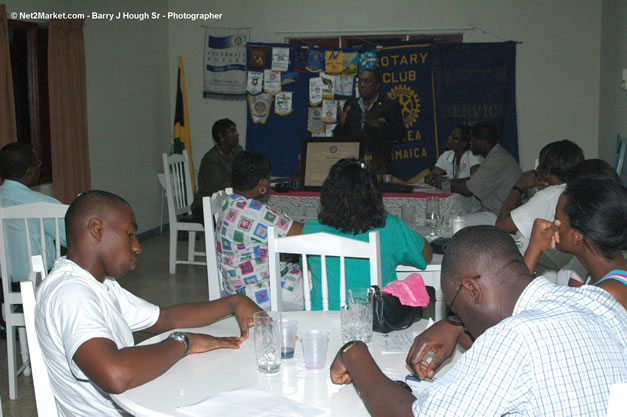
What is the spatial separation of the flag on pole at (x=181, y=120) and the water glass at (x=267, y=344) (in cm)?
625

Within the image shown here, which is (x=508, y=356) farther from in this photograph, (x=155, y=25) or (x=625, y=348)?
(x=155, y=25)

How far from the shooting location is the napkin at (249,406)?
1383 millimetres

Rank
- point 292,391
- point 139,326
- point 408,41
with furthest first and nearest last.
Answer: point 408,41 → point 139,326 → point 292,391

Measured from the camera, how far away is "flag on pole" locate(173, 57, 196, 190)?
25.2 feet

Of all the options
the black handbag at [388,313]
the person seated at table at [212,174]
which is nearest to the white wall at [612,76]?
the person seated at table at [212,174]

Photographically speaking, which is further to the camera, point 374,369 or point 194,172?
point 194,172

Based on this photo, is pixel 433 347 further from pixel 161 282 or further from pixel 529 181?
pixel 161 282

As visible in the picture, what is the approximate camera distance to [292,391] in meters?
1.51

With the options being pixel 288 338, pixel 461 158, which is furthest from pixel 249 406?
pixel 461 158

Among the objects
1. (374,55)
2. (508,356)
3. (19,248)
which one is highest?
(374,55)

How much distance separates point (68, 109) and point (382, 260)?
4.23m

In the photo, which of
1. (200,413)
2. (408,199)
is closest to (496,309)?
(200,413)

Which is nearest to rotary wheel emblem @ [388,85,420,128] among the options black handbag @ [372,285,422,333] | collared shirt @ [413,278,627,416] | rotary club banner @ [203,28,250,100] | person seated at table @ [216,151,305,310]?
rotary club banner @ [203,28,250,100]

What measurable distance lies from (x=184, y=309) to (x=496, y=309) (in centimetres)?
106
